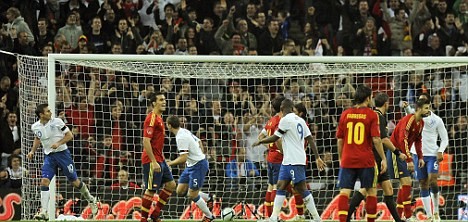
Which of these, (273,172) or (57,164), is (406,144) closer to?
(273,172)

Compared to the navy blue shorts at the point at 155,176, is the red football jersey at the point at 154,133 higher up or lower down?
higher up

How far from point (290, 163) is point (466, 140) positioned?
6457 mm

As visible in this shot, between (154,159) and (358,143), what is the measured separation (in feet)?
10.7

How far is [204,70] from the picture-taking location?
67.3 feet

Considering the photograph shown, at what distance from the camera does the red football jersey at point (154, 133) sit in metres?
16.7

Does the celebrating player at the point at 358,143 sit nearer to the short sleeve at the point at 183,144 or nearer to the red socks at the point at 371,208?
the red socks at the point at 371,208

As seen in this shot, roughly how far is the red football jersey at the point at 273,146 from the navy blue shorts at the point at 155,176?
1.85m

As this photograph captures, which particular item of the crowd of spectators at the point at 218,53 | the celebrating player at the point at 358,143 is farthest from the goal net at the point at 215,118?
the celebrating player at the point at 358,143

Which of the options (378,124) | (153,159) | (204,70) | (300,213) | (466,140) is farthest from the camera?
(466,140)

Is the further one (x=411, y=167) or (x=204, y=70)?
(x=204, y=70)

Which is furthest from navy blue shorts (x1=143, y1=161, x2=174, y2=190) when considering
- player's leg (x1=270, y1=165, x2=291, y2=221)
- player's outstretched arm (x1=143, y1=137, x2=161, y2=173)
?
player's leg (x1=270, y1=165, x2=291, y2=221)

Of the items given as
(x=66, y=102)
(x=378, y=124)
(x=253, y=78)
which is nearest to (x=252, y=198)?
(x=253, y=78)

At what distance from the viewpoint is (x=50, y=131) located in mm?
18562

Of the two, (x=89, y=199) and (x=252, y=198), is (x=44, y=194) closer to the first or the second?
(x=89, y=199)
